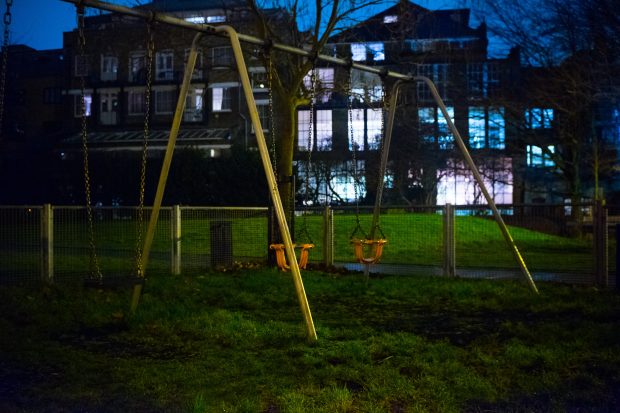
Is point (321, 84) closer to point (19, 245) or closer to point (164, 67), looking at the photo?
point (19, 245)

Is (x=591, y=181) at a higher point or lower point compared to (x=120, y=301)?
higher

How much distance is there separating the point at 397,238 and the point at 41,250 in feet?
31.1

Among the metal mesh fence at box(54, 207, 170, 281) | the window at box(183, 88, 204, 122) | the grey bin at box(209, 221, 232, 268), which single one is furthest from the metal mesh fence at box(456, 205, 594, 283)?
the window at box(183, 88, 204, 122)

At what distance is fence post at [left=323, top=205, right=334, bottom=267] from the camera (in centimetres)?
1523

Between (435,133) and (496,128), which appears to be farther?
(435,133)

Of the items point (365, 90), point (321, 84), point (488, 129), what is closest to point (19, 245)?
point (365, 90)

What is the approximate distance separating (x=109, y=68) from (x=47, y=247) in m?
47.0

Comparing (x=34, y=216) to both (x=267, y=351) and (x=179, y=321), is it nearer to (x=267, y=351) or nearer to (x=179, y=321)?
(x=179, y=321)

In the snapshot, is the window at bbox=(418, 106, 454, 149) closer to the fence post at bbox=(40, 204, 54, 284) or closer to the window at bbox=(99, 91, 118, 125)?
the fence post at bbox=(40, 204, 54, 284)

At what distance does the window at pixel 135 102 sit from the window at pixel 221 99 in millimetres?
7176

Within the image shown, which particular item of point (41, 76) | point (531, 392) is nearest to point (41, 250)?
point (531, 392)

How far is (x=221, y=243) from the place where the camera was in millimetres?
13922

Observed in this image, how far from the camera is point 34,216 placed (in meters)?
11.1

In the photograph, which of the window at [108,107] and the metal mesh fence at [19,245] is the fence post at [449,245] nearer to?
the metal mesh fence at [19,245]
